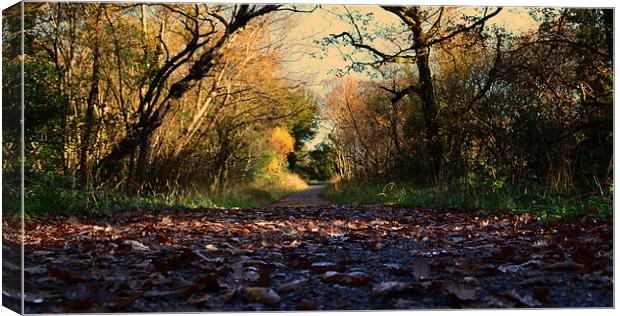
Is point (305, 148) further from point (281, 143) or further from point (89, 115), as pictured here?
point (89, 115)

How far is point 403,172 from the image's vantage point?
271 inches

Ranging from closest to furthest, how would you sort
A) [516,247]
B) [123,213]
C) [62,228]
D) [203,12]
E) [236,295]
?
1. [236,295]
2. [516,247]
3. [62,228]
4. [123,213]
5. [203,12]

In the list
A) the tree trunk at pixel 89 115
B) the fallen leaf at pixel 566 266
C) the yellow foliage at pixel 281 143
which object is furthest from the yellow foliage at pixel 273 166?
the fallen leaf at pixel 566 266

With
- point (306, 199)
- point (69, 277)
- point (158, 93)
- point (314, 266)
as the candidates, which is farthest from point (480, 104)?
point (69, 277)

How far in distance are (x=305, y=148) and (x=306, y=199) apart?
1.52 ft

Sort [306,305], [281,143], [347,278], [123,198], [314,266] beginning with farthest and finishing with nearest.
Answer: [123,198]
[281,143]
[314,266]
[347,278]
[306,305]

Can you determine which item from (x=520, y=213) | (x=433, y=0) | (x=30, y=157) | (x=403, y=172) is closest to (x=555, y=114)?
(x=520, y=213)

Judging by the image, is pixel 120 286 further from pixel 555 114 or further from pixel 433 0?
pixel 555 114

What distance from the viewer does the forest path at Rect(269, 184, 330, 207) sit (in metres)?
5.80

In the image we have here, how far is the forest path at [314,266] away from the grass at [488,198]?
0.50 m

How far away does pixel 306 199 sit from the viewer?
6.06 m

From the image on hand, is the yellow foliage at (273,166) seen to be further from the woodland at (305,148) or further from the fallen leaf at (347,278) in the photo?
the fallen leaf at (347,278)

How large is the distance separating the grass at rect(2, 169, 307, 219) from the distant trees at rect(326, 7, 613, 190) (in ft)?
2.09

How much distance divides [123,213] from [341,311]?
3.81m
